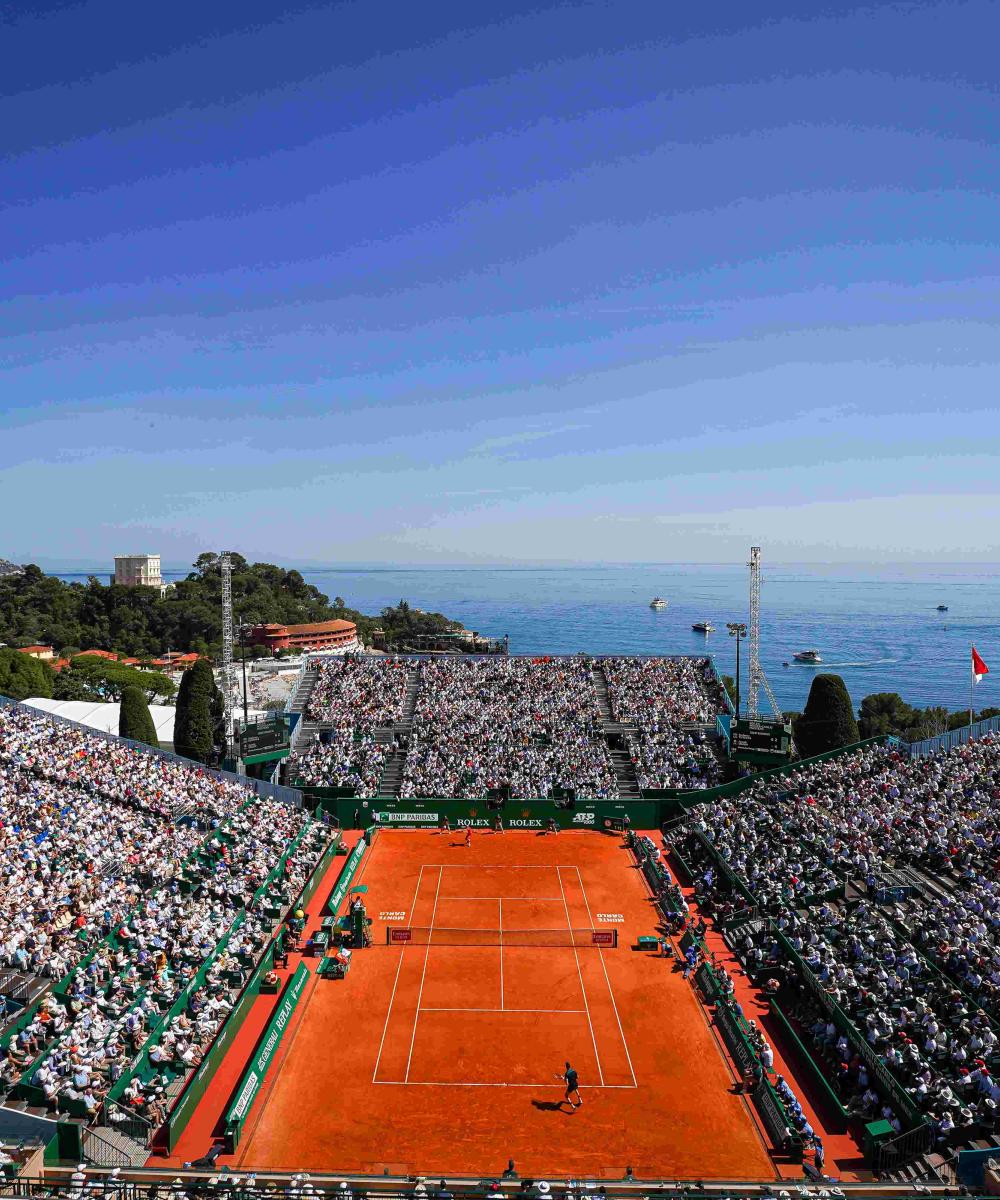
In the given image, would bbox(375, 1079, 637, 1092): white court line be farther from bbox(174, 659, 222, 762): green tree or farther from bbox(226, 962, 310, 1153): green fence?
bbox(174, 659, 222, 762): green tree

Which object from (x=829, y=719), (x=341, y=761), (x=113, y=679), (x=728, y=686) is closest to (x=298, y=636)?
(x=113, y=679)

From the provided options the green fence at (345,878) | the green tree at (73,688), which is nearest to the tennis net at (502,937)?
the green fence at (345,878)

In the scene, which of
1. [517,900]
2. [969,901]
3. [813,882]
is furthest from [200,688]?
[969,901]

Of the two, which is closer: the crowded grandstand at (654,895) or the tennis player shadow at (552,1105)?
the crowded grandstand at (654,895)

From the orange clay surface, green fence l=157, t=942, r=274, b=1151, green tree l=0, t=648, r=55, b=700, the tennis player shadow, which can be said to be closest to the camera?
the orange clay surface

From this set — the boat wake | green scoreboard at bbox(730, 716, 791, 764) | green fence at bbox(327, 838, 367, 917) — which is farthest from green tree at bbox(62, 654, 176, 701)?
the boat wake

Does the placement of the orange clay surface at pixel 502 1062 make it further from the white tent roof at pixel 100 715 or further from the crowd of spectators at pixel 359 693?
the white tent roof at pixel 100 715
